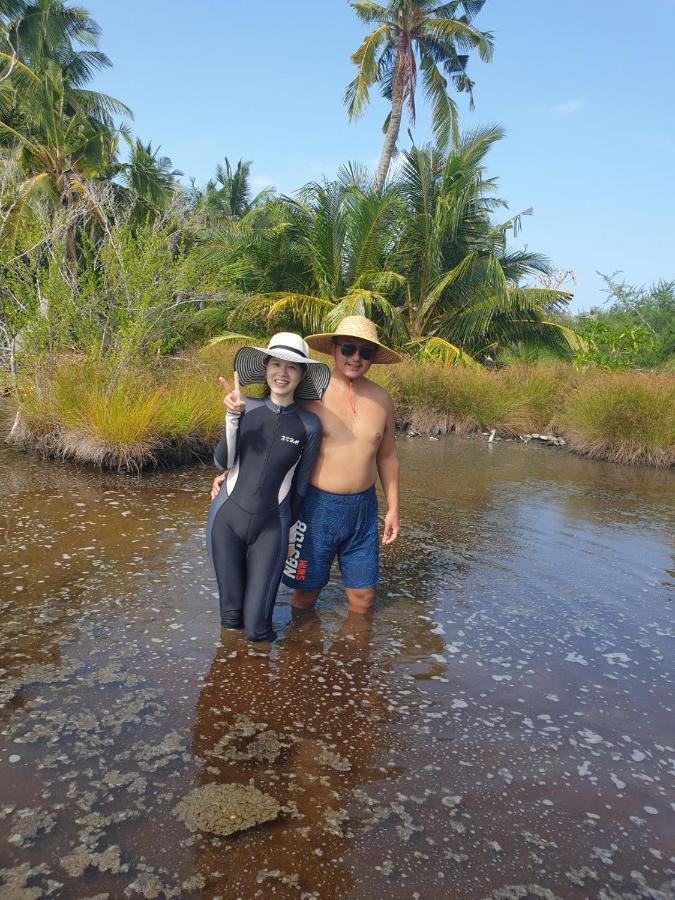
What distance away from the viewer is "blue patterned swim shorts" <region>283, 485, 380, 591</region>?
4109mm

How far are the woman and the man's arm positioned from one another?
60cm

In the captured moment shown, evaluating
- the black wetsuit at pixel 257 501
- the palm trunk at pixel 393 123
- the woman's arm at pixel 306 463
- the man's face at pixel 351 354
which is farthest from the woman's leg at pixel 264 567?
the palm trunk at pixel 393 123

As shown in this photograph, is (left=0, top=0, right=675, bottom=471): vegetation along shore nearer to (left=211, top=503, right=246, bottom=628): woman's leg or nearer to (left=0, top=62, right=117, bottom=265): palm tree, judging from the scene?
(left=0, top=62, right=117, bottom=265): palm tree

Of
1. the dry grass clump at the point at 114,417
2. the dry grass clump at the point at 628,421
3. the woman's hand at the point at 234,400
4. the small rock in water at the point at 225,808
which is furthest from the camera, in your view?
the dry grass clump at the point at 628,421

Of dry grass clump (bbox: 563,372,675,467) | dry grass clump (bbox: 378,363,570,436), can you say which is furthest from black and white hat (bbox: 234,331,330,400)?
dry grass clump (bbox: 378,363,570,436)

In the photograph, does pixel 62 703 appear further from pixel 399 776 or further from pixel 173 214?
pixel 173 214

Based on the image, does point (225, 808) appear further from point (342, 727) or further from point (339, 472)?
point (339, 472)

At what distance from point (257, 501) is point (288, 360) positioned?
80 centimetres

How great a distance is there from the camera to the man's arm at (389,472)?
4.35m

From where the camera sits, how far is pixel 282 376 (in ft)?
12.2

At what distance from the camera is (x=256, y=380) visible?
13.2 feet

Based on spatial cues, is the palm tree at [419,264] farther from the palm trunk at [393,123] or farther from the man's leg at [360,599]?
the man's leg at [360,599]

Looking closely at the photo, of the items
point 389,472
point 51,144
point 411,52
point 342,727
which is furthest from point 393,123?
point 342,727

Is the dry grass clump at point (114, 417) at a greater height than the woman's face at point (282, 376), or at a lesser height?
lesser
